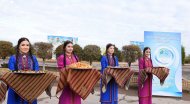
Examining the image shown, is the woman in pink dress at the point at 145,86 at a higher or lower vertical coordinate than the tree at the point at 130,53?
lower

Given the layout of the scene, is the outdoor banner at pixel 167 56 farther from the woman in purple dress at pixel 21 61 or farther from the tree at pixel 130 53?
the tree at pixel 130 53

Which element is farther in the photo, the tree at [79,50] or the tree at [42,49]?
the tree at [42,49]

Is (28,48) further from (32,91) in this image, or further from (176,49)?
(176,49)

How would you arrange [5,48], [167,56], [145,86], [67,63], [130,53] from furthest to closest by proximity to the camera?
[5,48]
[130,53]
[167,56]
[145,86]
[67,63]

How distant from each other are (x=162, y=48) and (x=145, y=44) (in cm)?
66

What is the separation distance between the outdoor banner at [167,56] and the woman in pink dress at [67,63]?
5.54 m

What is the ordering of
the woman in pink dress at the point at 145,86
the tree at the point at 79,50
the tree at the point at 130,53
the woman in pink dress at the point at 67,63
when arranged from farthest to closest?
the tree at the point at 79,50 < the tree at the point at 130,53 < the woman in pink dress at the point at 145,86 < the woman in pink dress at the point at 67,63

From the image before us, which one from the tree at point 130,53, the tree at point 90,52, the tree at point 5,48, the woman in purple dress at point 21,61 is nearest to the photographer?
the woman in purple dress at point 21,61

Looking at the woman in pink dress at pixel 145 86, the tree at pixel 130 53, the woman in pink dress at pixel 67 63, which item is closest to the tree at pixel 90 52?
the tree at pixel 130 53

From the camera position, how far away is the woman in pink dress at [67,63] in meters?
5.75

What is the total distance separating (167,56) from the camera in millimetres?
11469

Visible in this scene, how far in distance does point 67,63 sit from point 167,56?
6.21 meters

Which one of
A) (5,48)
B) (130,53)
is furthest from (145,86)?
(5,48)

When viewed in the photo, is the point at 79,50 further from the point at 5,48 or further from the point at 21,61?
the point at 21,61
